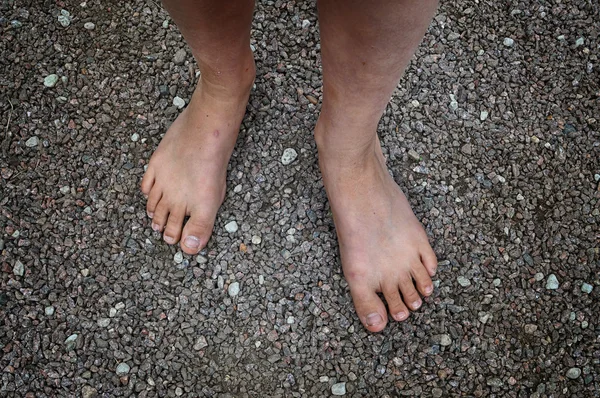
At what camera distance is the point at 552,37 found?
1938mm

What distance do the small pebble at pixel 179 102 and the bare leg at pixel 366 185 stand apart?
51cm

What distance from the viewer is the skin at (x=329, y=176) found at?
1.29 m

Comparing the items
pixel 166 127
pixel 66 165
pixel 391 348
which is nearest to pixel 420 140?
pixel 391 348

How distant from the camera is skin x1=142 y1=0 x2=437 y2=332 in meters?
1.29

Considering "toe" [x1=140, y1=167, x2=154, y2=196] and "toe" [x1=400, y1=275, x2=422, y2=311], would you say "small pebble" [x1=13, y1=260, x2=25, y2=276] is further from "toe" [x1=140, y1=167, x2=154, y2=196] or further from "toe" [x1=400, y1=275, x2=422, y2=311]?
"toe" [x1=400, y1=275, x2=422, y2=311]

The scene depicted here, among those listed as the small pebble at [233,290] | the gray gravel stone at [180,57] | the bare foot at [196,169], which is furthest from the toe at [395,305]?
the gray gravel stone at [180,57]

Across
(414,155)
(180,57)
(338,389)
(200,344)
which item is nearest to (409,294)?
(338,389)

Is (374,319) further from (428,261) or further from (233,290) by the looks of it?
(233,290)

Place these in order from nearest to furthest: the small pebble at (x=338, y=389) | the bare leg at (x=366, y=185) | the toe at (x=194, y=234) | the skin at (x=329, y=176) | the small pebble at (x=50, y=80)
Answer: the bare leg at (x=366, y=185), the skin at (x=329, y=176), the small pebble at (x=338, y=389), the toe at (x=194, y=234), the small pebble at (x=50, y=80)

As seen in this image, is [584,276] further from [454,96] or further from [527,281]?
[454,96]

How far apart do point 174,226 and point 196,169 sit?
0.16 m

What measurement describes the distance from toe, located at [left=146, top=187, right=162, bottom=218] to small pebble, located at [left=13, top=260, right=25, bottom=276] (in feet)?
1.16

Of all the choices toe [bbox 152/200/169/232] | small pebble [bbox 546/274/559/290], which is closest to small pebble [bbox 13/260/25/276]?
toe [bbox 152/200/169/232]

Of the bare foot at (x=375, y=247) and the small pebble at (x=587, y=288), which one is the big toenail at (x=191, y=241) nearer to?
the bare foot at (x=375, y=247)
